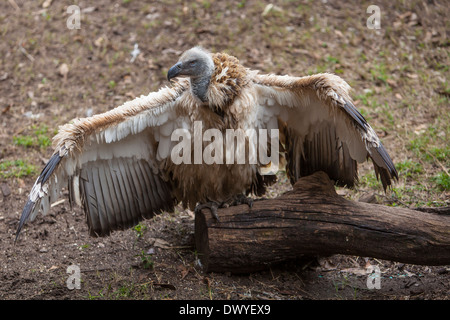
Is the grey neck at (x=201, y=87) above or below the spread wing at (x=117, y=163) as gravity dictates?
above

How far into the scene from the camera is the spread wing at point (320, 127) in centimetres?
407

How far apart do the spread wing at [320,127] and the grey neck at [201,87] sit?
1.54ft

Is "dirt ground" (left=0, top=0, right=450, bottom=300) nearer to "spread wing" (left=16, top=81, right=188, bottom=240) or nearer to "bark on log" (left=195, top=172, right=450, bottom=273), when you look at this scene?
"bark on log" (left=195, top=172, right=450, bottom=273)

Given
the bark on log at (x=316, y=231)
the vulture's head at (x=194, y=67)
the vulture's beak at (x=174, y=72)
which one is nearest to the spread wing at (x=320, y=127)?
the bark on log at (x=316, y=231)

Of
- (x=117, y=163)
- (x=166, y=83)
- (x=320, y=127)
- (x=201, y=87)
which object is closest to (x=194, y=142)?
(x=201, y=87)

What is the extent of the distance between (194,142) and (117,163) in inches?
29.6

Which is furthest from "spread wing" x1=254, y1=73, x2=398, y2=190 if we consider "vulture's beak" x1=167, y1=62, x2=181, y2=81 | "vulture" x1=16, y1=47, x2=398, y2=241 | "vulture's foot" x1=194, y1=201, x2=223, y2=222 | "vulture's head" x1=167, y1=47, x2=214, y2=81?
"vulture's foot" x1=194, y1=201, x2=223, y2=222

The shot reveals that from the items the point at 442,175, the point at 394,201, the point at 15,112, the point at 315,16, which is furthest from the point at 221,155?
the point at 315,16

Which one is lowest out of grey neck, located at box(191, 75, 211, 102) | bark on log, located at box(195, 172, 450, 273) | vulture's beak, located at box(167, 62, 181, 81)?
bark on log, located at box(195, 172, 450, 273)

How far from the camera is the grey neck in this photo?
458 cm

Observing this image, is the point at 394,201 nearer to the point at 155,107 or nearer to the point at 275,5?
the point at 155,107

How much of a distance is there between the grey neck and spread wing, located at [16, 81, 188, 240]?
0.18 metres

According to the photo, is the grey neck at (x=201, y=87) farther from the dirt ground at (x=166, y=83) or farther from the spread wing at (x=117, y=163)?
the dirt ground at (x=166, y=83)

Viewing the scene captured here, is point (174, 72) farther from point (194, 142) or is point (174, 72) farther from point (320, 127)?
point (320, 127)
